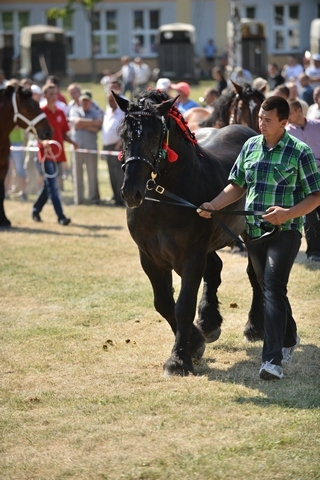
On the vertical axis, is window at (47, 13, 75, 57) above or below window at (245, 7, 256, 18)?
below

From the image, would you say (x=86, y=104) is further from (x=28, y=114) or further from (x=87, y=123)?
(x=28, y=114)

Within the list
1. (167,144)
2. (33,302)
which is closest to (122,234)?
(33,302)

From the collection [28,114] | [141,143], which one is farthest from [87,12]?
[141,143]

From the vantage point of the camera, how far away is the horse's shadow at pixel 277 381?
19.8 feet

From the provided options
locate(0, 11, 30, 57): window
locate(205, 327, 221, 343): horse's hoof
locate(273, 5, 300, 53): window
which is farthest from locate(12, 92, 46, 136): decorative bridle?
locate(273, 5, 300, 53): window

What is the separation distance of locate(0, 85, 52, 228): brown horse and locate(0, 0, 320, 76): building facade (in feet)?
115

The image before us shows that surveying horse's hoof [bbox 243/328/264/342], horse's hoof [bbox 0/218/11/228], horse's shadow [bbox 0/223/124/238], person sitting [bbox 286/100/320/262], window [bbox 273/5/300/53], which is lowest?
horse's shadow [bbox 0/223/124/238]

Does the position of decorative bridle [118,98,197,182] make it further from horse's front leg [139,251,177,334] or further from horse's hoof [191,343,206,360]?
horse's hoof [191,343,206,360]

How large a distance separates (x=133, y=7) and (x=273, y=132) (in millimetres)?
44694

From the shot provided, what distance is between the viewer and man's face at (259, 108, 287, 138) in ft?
20.6

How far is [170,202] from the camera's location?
6625mm

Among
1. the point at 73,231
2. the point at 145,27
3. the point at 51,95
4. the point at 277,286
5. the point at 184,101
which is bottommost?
the point at 73,231

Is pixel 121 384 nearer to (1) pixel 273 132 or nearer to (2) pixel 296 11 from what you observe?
(1) pixel 273 132

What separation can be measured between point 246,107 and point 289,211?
18.2ft
